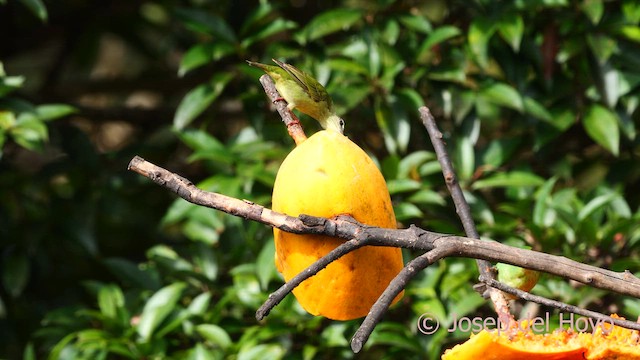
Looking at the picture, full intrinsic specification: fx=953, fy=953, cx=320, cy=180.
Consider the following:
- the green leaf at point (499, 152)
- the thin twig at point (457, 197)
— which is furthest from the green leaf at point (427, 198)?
the thin twig at point (457, 197)

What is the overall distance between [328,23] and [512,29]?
0.46 metres

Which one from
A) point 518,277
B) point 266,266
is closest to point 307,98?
point 518,277

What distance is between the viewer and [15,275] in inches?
97.3

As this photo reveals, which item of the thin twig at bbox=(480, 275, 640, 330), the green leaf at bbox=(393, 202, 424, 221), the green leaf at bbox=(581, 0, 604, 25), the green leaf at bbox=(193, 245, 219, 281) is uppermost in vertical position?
the thin twig at bbox=(480, 275, 640, 330)

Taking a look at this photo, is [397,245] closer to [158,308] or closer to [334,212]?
[334,212]

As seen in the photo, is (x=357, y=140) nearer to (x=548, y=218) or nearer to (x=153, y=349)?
(x=548, y=218)

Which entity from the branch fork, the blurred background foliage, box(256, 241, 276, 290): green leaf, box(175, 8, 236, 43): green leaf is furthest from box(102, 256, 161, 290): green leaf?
the branch fork

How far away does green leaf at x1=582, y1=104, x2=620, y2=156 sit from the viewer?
2.33m

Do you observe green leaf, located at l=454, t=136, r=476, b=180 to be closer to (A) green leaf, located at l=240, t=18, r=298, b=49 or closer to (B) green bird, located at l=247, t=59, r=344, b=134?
(A) green leaf, located at l=240, t=18, r=298, b=49

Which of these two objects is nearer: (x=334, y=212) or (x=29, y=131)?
(x=334, y=212)

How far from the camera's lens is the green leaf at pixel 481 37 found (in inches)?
90.4

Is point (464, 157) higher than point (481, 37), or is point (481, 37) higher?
point (481, 37)

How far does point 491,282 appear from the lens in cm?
101

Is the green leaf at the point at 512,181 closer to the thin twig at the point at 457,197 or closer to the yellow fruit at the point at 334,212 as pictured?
the thin twig at the point at 457,197
